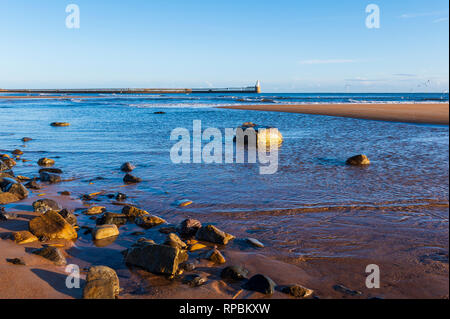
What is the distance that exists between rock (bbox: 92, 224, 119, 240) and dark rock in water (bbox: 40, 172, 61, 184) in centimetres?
420

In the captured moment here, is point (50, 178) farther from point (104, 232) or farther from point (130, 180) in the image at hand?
point (104, 232)

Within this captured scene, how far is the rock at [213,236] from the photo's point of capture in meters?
5.15

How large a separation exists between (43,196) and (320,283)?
6477 mm

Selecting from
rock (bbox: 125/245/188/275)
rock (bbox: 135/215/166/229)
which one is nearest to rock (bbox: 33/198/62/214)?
rock (bbox: 135/215/166/229)

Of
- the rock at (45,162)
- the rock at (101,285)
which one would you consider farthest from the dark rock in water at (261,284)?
the rock at (45,162)

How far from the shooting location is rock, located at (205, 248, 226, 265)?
4.55 m

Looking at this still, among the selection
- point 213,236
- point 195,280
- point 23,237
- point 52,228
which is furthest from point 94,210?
point 195,280

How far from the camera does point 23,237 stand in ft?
16.5

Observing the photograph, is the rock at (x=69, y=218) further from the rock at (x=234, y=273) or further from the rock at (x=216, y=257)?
the rock at (x=234, y=273)

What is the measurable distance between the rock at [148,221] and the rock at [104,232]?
1.60ft
